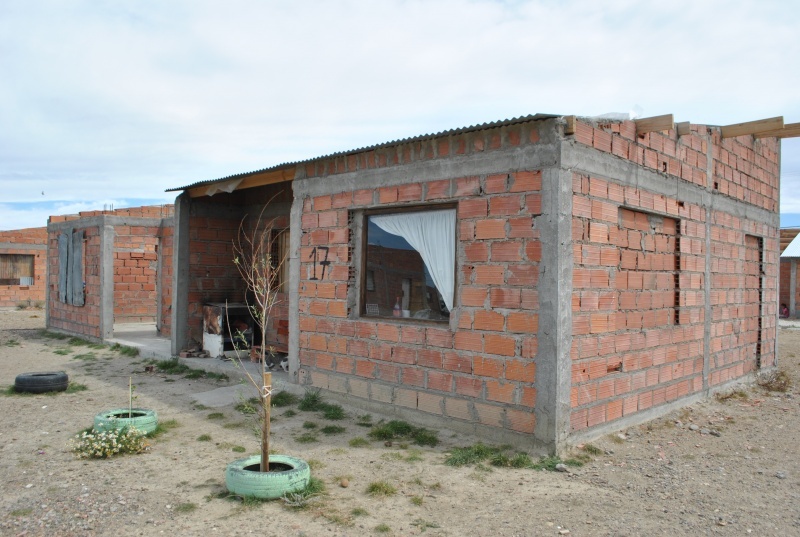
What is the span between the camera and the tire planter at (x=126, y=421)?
20.5 ft

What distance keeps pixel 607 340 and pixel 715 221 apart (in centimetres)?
349

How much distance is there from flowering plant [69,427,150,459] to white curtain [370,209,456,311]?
10.9 ft

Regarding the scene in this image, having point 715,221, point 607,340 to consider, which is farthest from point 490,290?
point 715,221

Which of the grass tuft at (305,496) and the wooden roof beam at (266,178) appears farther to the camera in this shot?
the wooden roof beam at (266,178)

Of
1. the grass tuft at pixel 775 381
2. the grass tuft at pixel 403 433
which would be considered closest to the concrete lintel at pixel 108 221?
the grass tuft at pixel 403 433

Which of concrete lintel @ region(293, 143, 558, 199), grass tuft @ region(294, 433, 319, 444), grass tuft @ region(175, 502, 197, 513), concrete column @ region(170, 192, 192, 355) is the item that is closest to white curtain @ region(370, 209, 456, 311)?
concrete lintel @ region(293, 143, 558, 199)

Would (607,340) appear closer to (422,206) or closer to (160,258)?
(422,206)

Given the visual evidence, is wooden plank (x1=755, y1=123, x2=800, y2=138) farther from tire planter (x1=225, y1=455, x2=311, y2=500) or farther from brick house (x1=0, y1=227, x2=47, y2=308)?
brick house (x1=0, y1=227, x2=47, y2=308)

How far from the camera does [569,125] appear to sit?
5766 mm

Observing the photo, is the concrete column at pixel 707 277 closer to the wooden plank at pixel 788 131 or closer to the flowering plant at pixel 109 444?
the wooden plank at pixel 788 131

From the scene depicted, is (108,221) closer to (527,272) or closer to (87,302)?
(87,302)

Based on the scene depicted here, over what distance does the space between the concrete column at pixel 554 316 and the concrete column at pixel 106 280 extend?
1081 cm

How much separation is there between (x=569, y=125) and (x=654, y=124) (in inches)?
58.6

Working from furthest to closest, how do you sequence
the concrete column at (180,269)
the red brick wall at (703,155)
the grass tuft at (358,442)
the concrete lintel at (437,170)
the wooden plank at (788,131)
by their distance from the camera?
Answer: the concrete column at (180,269), the wooden plank at (788,131), the red brick wall at (703,155), the grass tuft at (358,442), the concrete lintel at (437,170)
